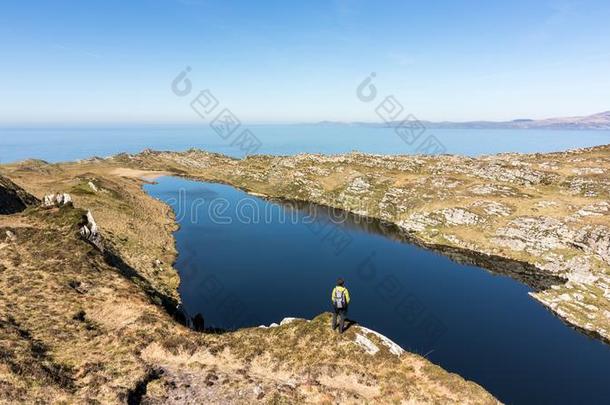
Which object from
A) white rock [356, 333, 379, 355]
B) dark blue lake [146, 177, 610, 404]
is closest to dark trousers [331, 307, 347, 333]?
white rock [356, 333, 379, 355]

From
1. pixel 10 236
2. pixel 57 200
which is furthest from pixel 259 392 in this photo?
pixel 57 200

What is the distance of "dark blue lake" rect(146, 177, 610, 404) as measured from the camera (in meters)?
45.1

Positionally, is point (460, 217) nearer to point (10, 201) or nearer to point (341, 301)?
point (341, 301)

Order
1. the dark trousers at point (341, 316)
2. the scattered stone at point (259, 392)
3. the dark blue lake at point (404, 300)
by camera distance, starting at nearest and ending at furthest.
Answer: the scattered stone at point (259, 392) < the dark trousers at point (341, 316) < the dark blue lake at point (404, 300)

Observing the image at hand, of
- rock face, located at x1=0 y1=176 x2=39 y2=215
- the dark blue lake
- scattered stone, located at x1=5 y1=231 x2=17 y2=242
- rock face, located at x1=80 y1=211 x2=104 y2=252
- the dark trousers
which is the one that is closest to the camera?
the dark trousers

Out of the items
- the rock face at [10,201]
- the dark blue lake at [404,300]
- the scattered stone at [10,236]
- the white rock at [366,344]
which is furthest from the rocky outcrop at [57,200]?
the white rock at [366,344]

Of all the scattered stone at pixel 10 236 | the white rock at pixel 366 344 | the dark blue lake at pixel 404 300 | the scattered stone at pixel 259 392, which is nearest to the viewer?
the scattered stone at pixel 259 392

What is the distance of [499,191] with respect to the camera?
369 ft

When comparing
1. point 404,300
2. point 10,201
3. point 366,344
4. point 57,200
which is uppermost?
point 57,200

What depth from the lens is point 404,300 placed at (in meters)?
62.9

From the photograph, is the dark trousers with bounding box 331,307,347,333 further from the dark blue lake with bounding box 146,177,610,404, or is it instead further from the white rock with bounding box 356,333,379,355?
the dark blue lake with bounding box 146,177,610,404

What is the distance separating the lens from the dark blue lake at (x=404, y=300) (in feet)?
148

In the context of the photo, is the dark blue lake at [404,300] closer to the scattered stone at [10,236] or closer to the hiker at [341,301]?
the hiker at [341,301]

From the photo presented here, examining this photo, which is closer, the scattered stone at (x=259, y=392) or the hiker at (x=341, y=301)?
the scattered stone at (x=259, y=392)
